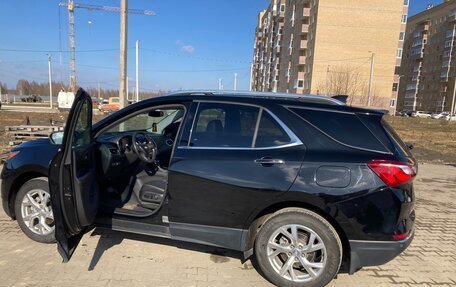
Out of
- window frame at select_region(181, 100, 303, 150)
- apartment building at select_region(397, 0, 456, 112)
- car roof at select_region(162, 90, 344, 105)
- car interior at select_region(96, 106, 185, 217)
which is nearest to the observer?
window frame at select_region(181, 100, 303, 150)

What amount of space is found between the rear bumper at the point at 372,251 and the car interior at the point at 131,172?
1.97 metres

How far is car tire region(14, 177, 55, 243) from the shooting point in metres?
3.89

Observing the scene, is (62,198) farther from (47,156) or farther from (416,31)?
(416,31)

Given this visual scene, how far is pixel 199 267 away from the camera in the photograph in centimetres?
359

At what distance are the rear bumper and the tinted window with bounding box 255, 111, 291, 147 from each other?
1084 mm

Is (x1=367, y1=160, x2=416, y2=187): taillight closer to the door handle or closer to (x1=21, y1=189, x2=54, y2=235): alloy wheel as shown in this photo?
the door handle

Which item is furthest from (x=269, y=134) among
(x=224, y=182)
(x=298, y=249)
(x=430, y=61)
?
(x=430, y=61)

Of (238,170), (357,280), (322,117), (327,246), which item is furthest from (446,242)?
(238,170)

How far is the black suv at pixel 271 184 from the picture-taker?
298cm

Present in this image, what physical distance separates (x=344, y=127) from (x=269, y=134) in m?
0.68

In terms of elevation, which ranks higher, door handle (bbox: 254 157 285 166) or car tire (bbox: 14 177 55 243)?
door handle (bbox: 254 157 285 166)

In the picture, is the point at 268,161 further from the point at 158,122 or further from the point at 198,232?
the point at 158,122

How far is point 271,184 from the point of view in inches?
122

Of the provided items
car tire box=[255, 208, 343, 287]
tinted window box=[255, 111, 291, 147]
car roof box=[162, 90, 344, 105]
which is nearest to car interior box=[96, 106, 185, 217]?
car roof box=[162, 90, 344, 105]
